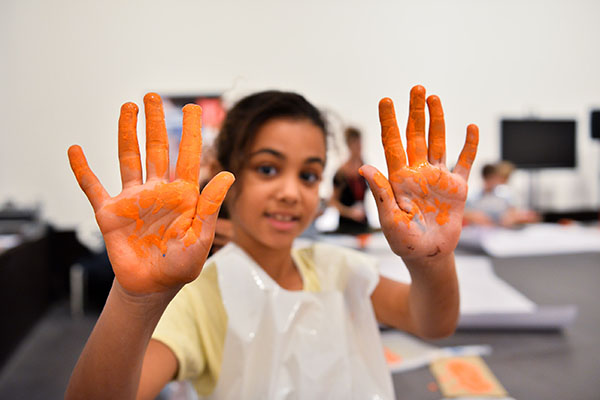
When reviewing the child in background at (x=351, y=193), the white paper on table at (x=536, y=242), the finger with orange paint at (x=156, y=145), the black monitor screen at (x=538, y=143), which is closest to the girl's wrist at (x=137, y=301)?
the finger with orange paint at (x=156, y=145)

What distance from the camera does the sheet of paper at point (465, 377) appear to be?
0.61 m

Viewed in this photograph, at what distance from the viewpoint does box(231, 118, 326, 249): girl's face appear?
58 cm

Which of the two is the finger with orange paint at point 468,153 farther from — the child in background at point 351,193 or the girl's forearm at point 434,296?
the child in background at point 351,193

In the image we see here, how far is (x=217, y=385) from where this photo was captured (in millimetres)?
500

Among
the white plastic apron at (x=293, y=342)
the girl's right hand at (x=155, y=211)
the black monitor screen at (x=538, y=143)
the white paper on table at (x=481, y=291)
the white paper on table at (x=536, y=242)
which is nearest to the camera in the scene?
the girl's right hand at (x=155, y=211)

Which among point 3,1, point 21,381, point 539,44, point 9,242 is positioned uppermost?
point 3,1

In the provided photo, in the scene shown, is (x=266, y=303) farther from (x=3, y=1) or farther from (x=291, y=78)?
(x=3, y=1)

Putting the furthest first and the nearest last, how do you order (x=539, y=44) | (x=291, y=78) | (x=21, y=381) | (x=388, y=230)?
(x=539, y=44)
(x=291, y=78)
(x=21, y=381)
(x=388, y=230)

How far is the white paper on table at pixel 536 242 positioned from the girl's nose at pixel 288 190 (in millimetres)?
963

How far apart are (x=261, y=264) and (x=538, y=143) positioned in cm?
309

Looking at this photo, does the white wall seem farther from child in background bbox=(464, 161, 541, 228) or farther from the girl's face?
the girl's face

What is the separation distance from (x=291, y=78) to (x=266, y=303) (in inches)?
100

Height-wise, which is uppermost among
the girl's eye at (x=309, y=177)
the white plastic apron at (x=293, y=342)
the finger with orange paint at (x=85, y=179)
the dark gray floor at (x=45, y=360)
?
the finger with orange paint at (x=85, y=179)

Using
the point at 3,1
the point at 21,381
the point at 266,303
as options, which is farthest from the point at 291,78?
the point at 266,303
